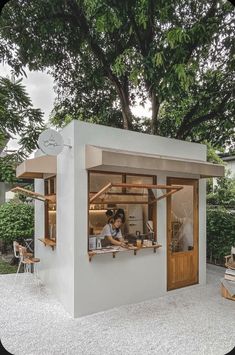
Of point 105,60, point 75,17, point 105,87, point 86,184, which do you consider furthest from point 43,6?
point 86,184

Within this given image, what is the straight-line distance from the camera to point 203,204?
7.42 meters

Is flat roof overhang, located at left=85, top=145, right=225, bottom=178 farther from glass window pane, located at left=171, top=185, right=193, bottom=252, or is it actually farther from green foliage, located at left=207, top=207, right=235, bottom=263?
green foliage, located at left=207, top=207, right=235, bottom=263

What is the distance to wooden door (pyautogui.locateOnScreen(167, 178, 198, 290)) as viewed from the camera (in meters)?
6.73

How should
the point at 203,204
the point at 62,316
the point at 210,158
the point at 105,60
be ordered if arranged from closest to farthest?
the point at 62,316 < the point at 203,204 < the point at 105,60 < the point at 210,158

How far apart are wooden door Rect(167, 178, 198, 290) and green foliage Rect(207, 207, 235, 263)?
2.30 meters

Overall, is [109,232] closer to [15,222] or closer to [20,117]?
[15,222]

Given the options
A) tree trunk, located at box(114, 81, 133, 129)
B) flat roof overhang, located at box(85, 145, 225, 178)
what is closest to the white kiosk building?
flat roof overhang, located at box(85, 145, 225, 178)

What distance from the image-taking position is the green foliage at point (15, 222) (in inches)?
352

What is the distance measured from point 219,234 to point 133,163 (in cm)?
554

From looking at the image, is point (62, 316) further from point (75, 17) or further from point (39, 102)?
point (39, 102)

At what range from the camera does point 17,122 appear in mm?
10891

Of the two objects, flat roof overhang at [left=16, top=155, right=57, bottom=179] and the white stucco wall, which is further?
flat roof overhang at [left=16, top=155, right=57, bottom=179]

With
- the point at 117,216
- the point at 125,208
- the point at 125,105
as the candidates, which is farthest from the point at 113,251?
the point at 125,105

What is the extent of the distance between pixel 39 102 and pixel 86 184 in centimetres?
748
